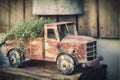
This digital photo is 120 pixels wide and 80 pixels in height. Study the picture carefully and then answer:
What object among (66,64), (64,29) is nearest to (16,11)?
(64,29)

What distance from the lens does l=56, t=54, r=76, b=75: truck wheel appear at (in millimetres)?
2799

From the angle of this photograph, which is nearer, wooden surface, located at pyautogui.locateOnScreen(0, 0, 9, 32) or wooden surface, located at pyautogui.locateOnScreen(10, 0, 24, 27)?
wooden surface, located at pyautogui.locateOnScreen(10, 0, 24, 27)

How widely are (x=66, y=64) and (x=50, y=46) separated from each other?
0.95 ft

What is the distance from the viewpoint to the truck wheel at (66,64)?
2.80m

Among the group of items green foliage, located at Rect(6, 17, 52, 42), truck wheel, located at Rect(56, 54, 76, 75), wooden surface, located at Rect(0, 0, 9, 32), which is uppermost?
wooden surface, located at Rect(0, 0, 9, 32)

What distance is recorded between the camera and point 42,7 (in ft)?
11.1

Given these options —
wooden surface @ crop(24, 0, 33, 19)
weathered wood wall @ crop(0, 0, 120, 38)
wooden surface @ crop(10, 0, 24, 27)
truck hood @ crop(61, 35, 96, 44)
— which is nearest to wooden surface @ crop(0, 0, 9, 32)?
wooden surface @ crop(10, 0, 24, 27)

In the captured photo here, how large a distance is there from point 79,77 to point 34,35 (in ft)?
2.48

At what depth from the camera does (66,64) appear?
2.84 meters

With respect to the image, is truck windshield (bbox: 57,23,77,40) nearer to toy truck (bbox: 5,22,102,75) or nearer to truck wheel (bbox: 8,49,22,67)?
toy truck (bbox: 5,22,102,75)

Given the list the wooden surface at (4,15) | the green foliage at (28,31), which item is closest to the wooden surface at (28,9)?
the wooden surface at (4,15)

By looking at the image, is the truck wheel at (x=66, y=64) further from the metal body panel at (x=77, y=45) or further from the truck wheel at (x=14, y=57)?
the truck wheel at (x=14, y=57)

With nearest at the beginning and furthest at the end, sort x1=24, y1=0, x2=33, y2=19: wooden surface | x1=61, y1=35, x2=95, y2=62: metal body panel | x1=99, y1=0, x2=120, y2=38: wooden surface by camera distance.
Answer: x1=61, y1=35, x2=95, y2=62: metal body panel → x1=99, y1=0, x2=120, y2=38: wooden surface → x1=24, y1=0, x2=33, y2=19: wooden surface

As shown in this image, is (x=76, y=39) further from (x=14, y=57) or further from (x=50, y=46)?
(x=14, y=57)
